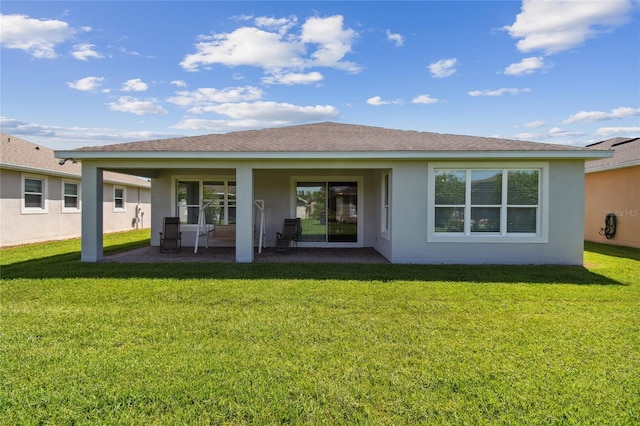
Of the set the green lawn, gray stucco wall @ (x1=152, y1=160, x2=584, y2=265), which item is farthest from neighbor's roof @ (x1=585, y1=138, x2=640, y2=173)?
the green lawn

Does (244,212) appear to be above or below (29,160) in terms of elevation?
below

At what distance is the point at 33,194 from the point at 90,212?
633 centimetres

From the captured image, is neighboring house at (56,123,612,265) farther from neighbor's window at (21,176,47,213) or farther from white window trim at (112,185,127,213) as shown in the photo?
white window trim at (112,185,127,213)

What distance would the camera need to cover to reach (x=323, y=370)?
11.3ft

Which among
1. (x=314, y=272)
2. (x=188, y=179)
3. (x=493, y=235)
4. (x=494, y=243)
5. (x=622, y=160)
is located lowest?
(x=314, y=272)

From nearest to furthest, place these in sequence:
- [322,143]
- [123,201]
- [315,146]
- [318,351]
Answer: [318,351] < [315,146] < [322,143] < [123,201]

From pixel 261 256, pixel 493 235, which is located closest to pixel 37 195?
pixel 261 256

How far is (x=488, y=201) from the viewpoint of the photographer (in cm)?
923

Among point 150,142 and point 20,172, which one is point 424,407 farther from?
point 20,172

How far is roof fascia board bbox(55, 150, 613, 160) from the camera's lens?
865 cm

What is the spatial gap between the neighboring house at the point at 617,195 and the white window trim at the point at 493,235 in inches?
→ 252

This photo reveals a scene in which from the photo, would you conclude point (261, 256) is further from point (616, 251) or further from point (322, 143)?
point (616, 251)

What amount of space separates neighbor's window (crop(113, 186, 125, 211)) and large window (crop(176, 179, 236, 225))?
8.41 metres

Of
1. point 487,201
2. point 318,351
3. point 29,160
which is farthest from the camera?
point 29,160
